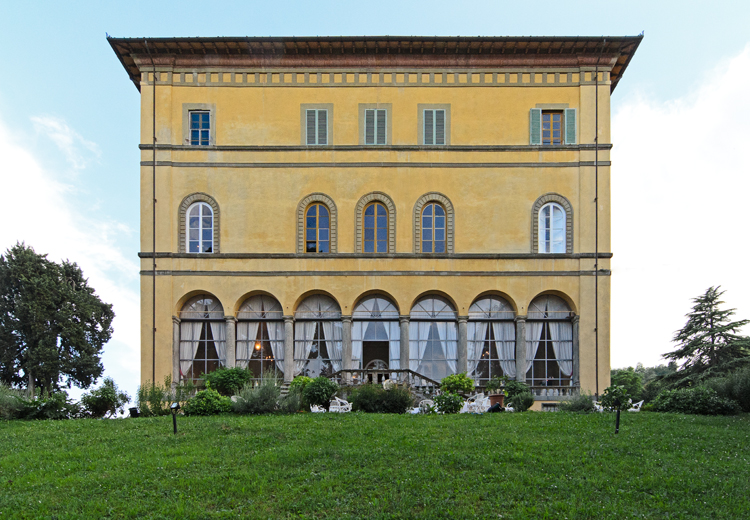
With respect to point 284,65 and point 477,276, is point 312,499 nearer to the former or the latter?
point 477,276

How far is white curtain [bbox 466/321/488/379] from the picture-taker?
24.0 m

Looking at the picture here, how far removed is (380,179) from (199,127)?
7826 millimetres

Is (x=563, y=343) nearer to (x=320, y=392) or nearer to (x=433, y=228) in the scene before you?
(x=433, y=228)

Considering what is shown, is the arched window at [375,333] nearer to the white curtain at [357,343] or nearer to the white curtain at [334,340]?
the white curtain at [357,343]

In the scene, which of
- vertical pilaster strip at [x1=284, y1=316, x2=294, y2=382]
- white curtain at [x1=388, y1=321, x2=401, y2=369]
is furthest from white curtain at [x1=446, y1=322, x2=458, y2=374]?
vertical pilaster strip at [x1=284, y1=316, x2=294, y2=382]

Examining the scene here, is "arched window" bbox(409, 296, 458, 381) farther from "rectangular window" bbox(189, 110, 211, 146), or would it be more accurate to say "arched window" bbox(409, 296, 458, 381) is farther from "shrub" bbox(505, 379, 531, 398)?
"rectangular window" bbox(189, 110, 211, 146)

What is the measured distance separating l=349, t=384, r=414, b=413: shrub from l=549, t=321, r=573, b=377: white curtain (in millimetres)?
9801

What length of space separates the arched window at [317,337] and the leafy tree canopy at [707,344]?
14.7 metres

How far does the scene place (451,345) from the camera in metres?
24.1

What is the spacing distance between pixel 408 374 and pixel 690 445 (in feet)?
35.5

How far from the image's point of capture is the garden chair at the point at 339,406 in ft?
54.2

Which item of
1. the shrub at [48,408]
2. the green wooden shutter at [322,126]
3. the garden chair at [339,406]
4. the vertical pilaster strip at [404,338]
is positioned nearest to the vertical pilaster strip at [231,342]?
the vertical pilaster strip at [404,338]

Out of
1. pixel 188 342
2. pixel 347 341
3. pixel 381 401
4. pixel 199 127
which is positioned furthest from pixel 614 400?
pixel 199 127

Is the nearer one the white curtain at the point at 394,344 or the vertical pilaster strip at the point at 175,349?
the vertical pilaster strip at the point at 175,349
